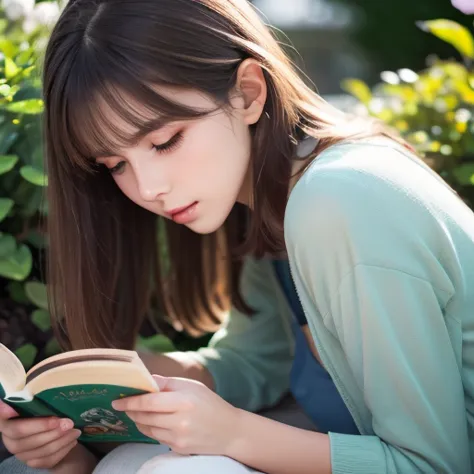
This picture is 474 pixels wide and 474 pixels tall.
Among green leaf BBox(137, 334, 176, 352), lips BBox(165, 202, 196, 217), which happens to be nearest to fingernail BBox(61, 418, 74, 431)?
lips BBox(165, 202, 196, 217)

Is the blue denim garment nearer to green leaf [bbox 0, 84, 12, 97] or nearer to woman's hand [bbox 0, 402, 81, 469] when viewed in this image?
woman's hand [bbox 0, 402, 81, 469]

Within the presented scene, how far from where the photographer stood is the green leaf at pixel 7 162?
1938mm

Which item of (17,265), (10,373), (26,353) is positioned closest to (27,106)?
(17,265)

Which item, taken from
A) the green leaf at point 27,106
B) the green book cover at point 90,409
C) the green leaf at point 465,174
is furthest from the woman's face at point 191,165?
the green leaf at point 465,174

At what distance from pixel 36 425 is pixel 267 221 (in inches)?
24.5

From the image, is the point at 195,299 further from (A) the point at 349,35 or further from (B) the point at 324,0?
(B) the point at 324,0

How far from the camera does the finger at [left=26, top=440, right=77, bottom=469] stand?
174 centimetres

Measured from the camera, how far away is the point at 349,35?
815cm

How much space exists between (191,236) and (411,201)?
831 mm

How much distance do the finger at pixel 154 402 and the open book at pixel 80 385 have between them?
0.01 m

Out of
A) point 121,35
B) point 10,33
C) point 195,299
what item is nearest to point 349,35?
point 10,33

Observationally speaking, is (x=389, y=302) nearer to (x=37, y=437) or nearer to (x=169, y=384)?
(x=169, y=384)

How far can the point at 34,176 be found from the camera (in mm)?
2008

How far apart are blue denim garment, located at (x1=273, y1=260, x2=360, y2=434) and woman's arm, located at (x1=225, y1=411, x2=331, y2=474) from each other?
0.36m
